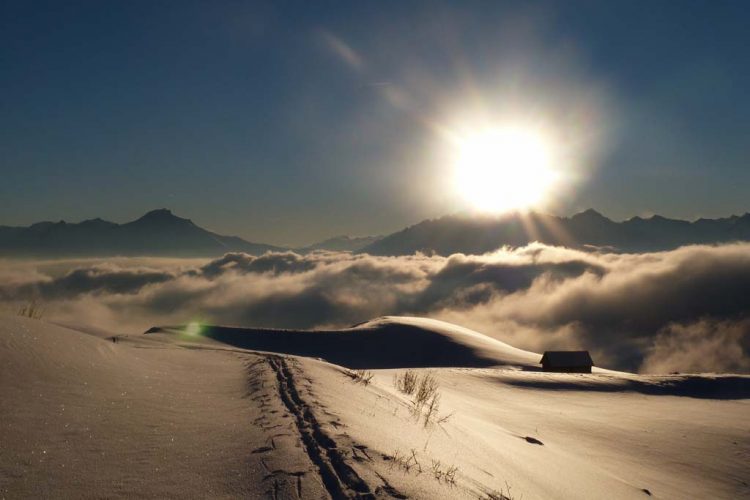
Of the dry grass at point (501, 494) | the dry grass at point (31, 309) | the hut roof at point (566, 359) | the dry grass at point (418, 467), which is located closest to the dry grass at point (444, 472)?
the dry grass at point (418, 467)

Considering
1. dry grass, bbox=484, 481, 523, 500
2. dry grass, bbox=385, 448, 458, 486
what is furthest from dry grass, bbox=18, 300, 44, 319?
dry grass, bbox=484, 481, 523, 500

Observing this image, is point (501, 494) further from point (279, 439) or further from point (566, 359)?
point (566, 359)

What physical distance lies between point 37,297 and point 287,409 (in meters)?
10.6

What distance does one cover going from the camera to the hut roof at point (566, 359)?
4184cm

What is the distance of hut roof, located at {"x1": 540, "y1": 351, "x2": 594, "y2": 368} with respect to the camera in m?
41.8

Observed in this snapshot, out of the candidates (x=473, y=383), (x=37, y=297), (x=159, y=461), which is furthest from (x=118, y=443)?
(x=473, y=383)

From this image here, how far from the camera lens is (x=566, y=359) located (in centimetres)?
4266

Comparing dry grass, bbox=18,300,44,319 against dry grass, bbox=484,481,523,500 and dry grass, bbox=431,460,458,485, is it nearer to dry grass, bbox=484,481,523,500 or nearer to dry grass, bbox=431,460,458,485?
dry grass, bbox=431,460,458,485

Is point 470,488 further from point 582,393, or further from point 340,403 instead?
point 582,393

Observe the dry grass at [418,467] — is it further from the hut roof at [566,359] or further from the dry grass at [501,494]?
the hut roof at [566,359]

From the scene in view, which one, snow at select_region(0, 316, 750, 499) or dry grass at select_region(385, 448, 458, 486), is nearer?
snow at select_region(0, 316, 750, 499)

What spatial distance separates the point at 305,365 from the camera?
1246 cm

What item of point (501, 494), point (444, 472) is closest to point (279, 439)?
point (444, 472)

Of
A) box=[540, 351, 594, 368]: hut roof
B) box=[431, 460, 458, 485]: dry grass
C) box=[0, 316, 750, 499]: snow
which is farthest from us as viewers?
box=[540, 351, 594, 368]: hut roof
